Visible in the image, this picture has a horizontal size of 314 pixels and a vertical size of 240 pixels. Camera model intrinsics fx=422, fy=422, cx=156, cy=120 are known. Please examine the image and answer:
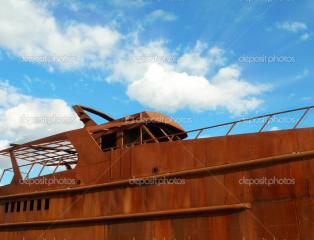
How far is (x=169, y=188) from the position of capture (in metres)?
11.6

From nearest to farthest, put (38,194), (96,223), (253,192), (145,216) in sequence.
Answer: (253,192) → (145,216) → (96,223) → (38,194)

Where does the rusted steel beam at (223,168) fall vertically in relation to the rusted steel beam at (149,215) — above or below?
above

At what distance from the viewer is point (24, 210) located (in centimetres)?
1538


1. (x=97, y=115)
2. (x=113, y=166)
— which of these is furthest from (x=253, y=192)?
(x=97, y=115)

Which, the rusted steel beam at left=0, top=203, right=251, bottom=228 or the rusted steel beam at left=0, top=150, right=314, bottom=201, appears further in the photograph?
the rusted steel beam at left=0, top=203, right=251, bottom=228

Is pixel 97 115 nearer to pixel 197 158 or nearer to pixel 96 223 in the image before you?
pixel 96 223

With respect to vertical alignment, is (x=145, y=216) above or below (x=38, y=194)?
below

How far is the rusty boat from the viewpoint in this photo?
998 cm

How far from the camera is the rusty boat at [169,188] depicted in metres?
9.98

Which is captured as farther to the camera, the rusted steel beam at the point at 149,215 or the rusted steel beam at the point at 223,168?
the rusted steel beam at the point at 149,215

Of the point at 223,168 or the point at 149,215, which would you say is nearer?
the point at 223,168

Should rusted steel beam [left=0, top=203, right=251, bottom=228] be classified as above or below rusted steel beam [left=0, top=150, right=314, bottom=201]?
below

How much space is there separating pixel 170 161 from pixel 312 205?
156 inches

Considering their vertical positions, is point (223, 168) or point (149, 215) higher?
point (223, 168)
